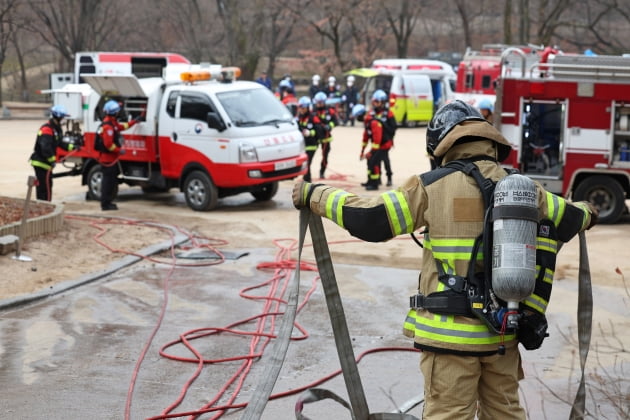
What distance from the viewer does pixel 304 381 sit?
6.61 m

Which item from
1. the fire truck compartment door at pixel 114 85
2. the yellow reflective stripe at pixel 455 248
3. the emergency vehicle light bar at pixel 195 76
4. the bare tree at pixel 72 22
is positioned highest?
the bare tree at pixel 72 22

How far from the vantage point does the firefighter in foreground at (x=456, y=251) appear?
3.98 metres

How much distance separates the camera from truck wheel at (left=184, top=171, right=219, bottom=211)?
47.3 ft

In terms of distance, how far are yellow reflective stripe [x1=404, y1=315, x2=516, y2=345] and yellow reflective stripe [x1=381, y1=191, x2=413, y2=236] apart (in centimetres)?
43

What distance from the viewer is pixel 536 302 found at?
4.09 meters

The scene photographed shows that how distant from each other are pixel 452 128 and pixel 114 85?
1169 centimetres

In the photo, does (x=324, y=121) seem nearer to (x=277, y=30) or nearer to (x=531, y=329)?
(x=531, y=329)

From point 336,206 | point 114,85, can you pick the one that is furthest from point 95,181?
point 336,206

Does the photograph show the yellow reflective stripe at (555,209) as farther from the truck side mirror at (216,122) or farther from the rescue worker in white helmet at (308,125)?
the rescue worker in white helmet at (308,125)

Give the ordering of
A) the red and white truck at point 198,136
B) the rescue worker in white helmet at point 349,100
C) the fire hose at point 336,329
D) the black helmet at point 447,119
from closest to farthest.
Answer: the black helmet at point 447,119
the fire hose at point 336,329
the red and white truck at point 198,136
the rescue worker in white helmet at point 349,100

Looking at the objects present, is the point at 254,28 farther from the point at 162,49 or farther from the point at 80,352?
the point at 80,352

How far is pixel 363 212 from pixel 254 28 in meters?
39.3

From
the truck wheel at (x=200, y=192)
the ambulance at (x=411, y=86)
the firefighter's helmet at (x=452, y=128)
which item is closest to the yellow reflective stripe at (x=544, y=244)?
the firefighter's helmet at (x=452, y=128)

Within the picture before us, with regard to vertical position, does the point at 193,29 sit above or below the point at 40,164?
above
